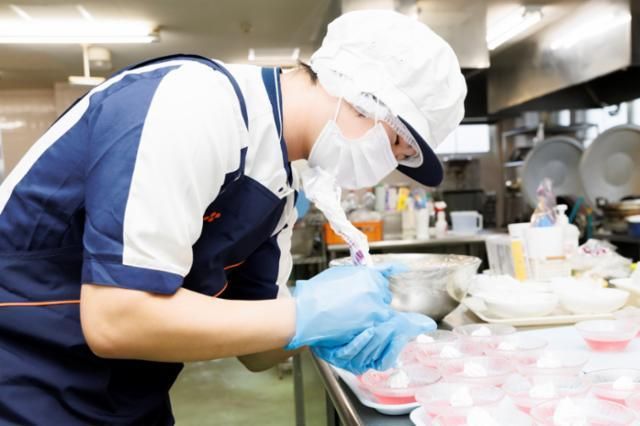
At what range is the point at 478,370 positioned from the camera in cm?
90

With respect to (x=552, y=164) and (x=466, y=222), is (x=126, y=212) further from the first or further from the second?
(x=552, y=164)

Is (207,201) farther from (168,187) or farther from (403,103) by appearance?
(403,103)

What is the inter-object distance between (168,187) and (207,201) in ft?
0.35

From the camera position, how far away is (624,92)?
4523mm

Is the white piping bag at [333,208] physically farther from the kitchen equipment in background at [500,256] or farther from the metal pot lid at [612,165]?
the metal pot lid at [612,165]

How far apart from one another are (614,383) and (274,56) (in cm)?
542

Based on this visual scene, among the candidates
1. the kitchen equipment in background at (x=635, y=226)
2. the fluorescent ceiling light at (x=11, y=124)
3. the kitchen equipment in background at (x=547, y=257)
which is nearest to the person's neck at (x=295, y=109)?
the kitchen equipment in background at (x=547, y=257)

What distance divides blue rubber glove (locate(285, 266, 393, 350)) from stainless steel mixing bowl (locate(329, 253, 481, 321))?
1.31ft

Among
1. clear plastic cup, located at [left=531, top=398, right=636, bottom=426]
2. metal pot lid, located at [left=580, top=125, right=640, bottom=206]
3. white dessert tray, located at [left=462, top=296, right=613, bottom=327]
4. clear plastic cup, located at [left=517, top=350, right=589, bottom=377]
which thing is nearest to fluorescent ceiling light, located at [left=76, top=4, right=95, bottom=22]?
white dessert tray, located at [left=462, top=296, right=613, bottom=327]

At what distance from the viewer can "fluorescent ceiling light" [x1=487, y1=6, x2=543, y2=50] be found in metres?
4.23

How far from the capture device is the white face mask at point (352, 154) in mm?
1009

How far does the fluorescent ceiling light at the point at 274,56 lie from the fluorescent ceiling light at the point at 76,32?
1.20 meters

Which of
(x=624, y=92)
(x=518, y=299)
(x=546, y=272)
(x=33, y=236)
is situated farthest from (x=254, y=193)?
(x=624, y=92)

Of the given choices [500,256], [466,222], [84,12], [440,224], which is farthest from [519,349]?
[84,12]
